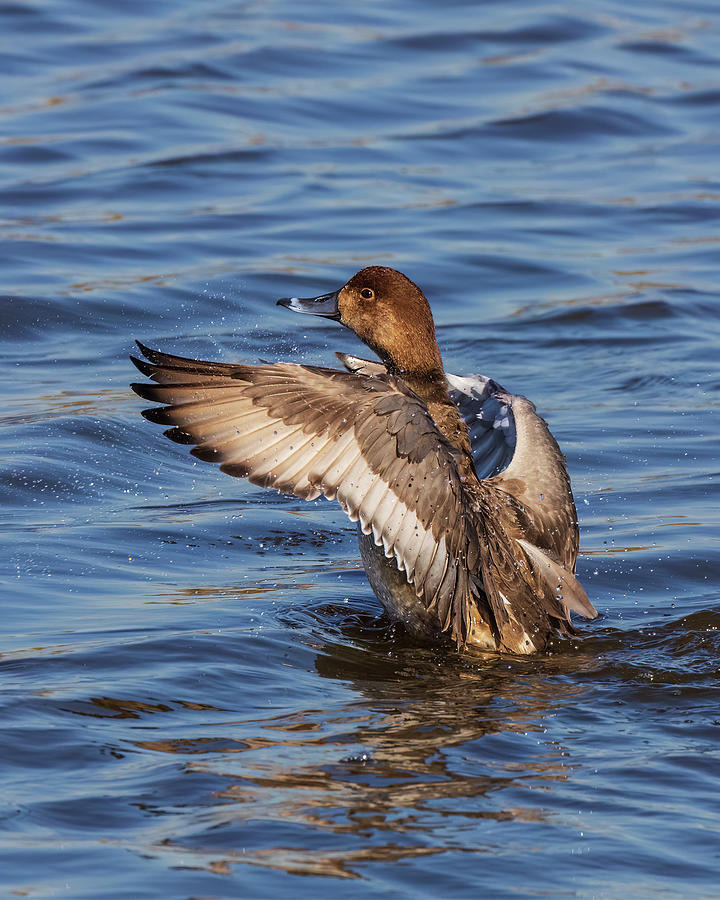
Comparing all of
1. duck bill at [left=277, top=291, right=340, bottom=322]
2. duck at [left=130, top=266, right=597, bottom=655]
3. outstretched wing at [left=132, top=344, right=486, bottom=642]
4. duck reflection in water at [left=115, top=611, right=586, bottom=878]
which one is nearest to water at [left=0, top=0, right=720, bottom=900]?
duck reflection in water at [left=115, top=611, right=586, bottom=878]

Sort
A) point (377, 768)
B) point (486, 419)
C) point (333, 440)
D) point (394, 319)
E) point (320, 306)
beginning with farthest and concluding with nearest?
point (486, 419) < point (320, 306) < point (394, 319) < point (333, 440) < point (377, 768)

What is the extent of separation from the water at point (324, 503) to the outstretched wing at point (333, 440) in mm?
566

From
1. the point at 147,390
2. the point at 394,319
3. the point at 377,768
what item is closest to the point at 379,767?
the point at 377,768

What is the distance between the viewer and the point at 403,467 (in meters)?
5.30

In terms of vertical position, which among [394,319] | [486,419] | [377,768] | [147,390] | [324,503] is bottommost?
[377,768]

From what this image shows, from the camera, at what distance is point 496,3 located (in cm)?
2003

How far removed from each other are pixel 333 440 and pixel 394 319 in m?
1.06

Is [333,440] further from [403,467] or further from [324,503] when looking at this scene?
[324,503]

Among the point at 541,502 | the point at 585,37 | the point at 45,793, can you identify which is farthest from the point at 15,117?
the point at 45,793

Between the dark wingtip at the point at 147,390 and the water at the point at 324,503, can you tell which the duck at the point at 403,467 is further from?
the water at the point at 324,503

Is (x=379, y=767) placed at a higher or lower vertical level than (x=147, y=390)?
lower

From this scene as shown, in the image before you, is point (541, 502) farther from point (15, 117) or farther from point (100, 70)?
point (100, 70)

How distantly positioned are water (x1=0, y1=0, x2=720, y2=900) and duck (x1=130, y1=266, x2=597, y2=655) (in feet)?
0.71

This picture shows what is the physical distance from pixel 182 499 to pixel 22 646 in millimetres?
2219
